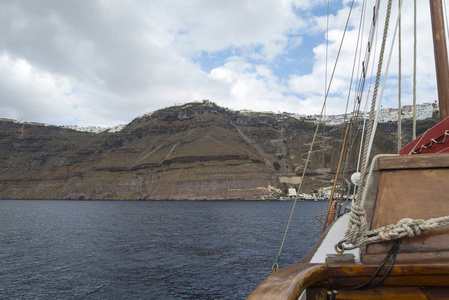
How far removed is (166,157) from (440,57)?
418ft

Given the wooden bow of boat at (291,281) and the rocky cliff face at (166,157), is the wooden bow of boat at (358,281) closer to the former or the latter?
the wooden bow of boat at (291,281)

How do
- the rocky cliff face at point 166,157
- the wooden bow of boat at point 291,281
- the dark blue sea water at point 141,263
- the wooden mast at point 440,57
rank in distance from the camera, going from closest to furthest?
the wooden bow of boat at point 291,281, the wooden mast at point 440,57, the dark blue sea water at point 141,263, the rocky cliff face at point 166,157

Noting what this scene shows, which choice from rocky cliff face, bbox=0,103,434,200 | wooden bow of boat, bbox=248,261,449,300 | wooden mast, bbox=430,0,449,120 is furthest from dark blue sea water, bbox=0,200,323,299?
rocky cliff face, bbox=0,103,434,200

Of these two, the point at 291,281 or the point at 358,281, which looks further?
the point at 358,281

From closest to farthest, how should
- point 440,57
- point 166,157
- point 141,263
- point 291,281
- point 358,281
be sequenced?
1. point 291,281
2. point 358,281
3. point 440,57
4. point 141,263
5. point 166,157

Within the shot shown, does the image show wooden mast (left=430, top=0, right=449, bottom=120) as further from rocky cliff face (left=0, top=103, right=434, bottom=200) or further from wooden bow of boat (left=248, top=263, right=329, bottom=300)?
rocky cliff face (left=0, top=103, right=434, bottom=200)

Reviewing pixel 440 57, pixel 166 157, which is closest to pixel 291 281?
pixel 440 57

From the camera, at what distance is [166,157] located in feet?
422

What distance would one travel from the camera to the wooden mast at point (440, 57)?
462cm

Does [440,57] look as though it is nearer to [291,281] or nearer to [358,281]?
[358,281]

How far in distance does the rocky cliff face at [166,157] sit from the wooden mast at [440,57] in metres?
103

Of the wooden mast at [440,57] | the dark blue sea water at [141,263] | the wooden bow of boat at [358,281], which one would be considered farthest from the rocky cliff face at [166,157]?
the wooden bow of boat at [358,281]

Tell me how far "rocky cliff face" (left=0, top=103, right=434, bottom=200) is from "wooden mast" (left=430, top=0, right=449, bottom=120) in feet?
339

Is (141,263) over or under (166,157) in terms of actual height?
under
